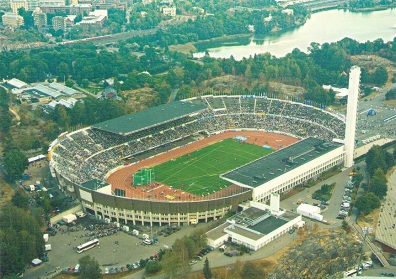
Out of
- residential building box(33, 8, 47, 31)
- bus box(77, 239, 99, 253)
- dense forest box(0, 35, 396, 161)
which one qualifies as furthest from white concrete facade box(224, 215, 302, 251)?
residential building box(33, 8, 47, 31)

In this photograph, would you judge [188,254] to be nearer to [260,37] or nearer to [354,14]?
[260,37]

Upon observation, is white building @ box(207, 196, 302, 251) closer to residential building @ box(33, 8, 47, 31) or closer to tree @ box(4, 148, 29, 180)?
tree @ box(4, 148, 29, 180)

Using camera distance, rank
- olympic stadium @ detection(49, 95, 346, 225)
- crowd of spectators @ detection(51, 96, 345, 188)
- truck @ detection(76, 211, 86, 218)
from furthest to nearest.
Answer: crowd of spectators @ detection(51, 96, 345, 188)
truck @ detection(76, 211, 86, 218)
olympic stadium @ detection(49, 95, 346, 225)

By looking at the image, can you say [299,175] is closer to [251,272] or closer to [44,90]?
[251,272]


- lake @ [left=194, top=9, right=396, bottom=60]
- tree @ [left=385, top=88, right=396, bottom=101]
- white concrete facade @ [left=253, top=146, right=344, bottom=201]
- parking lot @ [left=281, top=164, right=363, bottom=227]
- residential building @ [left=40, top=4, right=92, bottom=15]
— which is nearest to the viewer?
parking lot @ [left=281, top=164, right=363, bottom=227]

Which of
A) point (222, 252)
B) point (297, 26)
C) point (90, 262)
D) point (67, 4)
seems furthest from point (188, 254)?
point (67, 4)

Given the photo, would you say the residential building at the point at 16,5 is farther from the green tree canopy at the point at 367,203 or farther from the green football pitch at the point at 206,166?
the green tree canopy at the point at 367,203
